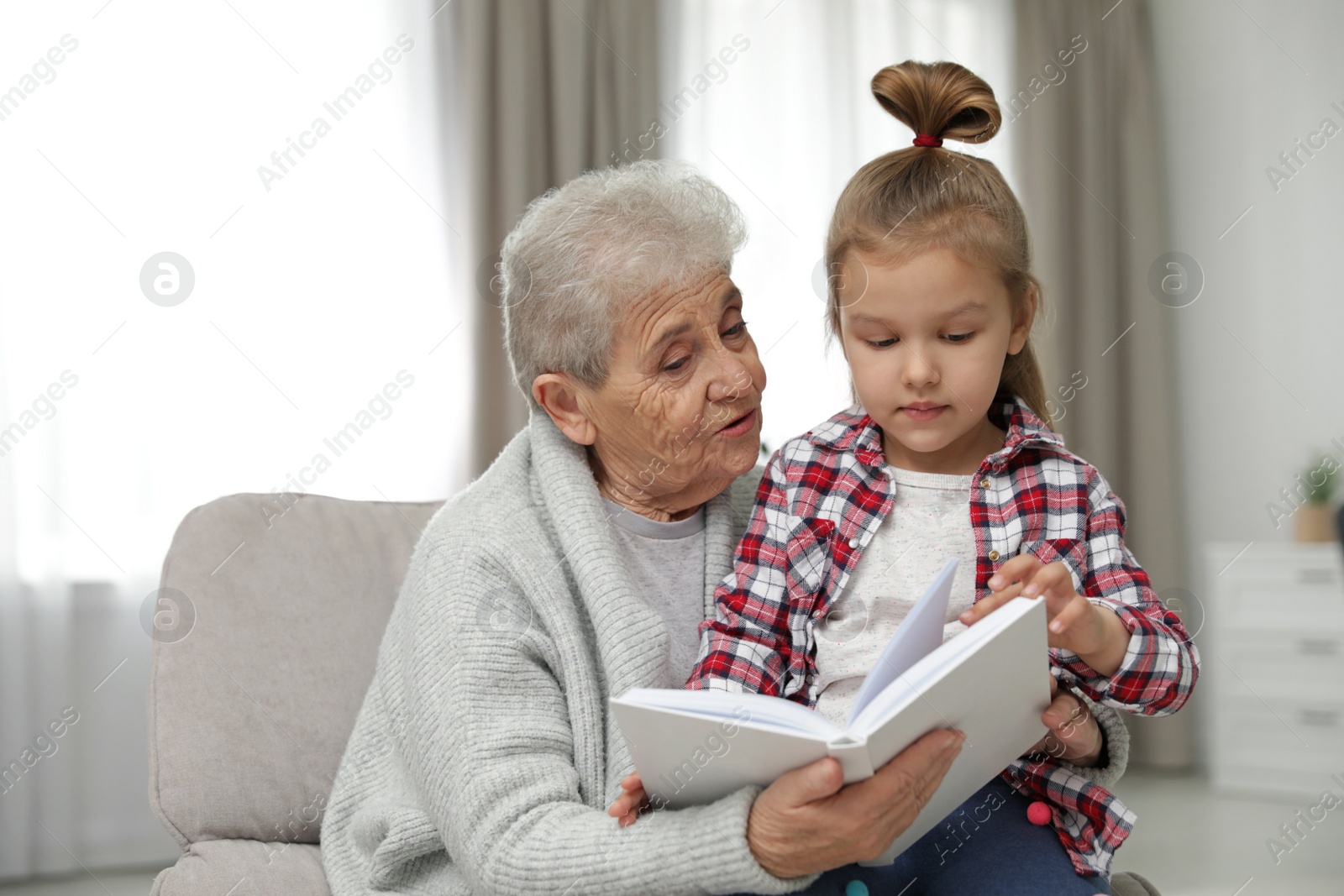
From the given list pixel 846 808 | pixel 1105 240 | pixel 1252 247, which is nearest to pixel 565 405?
pixel 846 808

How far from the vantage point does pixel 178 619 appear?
146 centimetres

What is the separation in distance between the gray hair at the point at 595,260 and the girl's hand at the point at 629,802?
1.88 ft

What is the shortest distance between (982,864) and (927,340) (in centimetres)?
60

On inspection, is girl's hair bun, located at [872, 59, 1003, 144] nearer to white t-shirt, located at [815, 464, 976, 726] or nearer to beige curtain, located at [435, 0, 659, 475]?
white t-shirt, located at [815, 464, 976, 726]

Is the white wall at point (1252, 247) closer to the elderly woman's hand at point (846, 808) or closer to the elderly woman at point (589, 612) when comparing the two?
the elderly woman at point (589, 612)

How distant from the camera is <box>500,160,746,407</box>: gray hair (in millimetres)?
1441

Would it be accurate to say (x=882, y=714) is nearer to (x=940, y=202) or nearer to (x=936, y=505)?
(x=936, y=505)

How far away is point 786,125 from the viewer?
4418 mm

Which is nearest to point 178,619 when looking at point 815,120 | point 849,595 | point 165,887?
point 165,887

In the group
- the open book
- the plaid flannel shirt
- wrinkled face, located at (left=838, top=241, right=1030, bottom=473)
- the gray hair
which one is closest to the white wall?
the plaid flannel shirt

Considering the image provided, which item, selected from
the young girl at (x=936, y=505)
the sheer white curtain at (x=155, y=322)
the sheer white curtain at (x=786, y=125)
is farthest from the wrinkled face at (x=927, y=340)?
the sheer white curtain at (x=786, y=125)

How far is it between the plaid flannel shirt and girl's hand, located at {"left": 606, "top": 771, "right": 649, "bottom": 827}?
23 centimetres

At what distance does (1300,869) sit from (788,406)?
7.44ft

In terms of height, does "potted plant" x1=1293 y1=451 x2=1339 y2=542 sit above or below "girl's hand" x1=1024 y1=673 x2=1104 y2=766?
below
